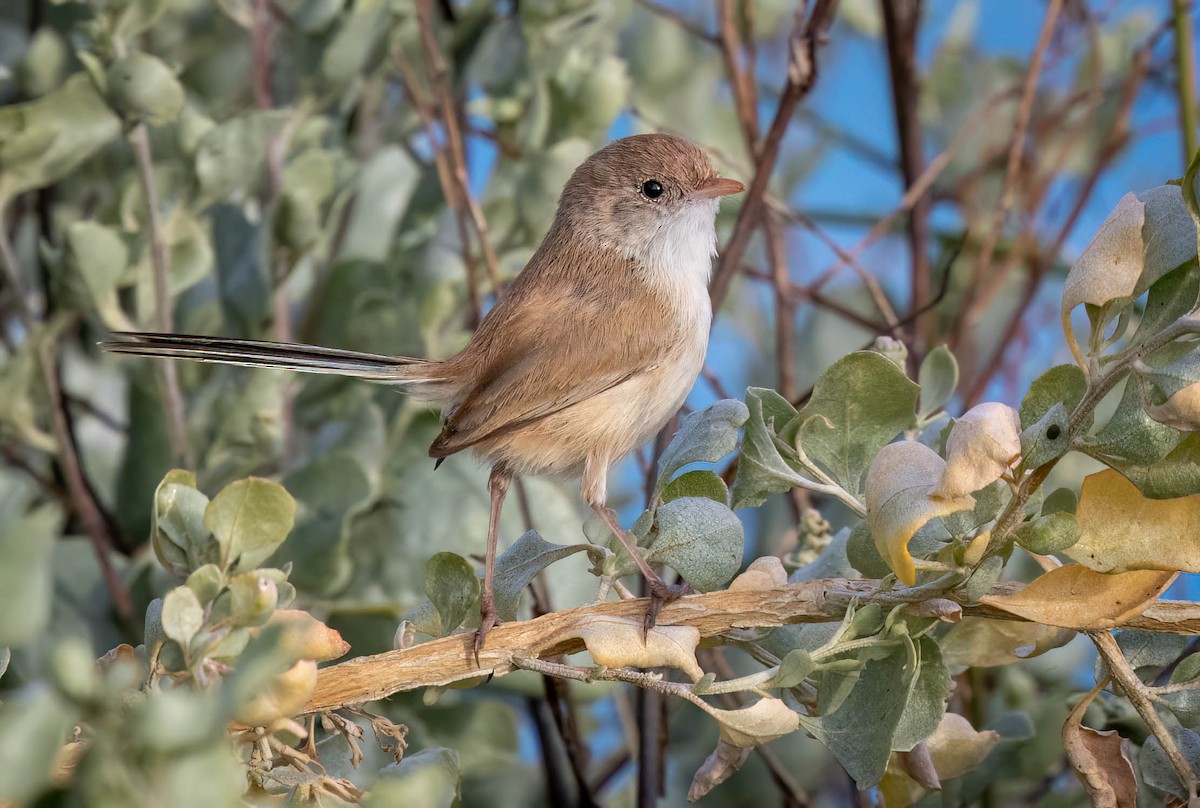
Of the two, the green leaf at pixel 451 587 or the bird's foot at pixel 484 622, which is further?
the green leaf at pixel 451 587

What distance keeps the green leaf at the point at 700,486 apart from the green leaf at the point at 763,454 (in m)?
0.03

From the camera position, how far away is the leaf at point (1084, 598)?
1278 millimetres

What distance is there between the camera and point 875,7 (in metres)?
3.57

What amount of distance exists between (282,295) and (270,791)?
Result: 1447 mm

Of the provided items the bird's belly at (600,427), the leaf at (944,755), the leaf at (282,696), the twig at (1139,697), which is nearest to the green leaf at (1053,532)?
the twig at (1139,697)

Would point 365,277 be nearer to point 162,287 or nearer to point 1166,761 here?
point 162,287

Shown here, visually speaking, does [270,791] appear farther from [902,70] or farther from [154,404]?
[902,70]

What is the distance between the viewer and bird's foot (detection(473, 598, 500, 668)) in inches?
53.3

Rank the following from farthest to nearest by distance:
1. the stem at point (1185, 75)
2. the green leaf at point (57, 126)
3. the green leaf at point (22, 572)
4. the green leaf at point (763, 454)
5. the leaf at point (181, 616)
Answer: the green leaf at point (57, 126), the stem at point (1185, 75), the green leaf at point (763, 454), the leaf at point (181, 616), the green leaf at point (22, 572)

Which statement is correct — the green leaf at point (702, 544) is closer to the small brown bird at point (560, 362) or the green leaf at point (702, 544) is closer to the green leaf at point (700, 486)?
the green leaf at point (700, 486)

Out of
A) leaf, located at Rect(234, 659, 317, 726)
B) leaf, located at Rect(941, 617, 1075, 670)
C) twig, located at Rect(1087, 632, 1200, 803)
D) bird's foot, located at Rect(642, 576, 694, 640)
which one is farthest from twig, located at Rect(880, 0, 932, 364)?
leaf, located at Rect(234, 659, 317, 726)

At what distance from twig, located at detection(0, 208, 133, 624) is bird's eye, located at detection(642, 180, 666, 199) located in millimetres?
1158

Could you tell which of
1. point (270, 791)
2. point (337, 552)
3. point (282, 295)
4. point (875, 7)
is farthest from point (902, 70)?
point (270, 791)

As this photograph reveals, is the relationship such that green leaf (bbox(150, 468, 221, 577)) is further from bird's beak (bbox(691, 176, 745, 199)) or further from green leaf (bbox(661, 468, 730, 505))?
bird's beak (bbox(691, 176, 745, 199))
